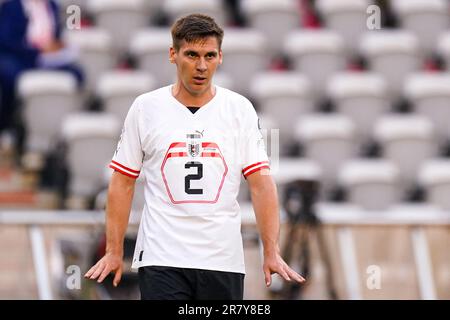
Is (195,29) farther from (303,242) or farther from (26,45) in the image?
(26,45)

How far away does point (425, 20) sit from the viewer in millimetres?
12281

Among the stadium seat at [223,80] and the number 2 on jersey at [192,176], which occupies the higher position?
the stadium seat at [223,80]

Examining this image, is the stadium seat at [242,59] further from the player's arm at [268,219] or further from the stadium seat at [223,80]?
the player's arm at [268,219]

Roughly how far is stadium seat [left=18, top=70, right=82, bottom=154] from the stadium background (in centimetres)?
1

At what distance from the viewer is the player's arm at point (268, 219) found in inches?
193

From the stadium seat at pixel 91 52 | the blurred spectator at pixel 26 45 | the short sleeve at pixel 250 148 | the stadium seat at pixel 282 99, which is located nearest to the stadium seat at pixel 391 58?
the stadium seat at pixel 282 99

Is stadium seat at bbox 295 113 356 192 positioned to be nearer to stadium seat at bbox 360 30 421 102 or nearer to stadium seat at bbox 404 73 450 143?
stadium seat at bbox 404 73 450 143

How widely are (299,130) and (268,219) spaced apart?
582cm

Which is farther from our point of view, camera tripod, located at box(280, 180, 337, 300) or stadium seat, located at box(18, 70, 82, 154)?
stadium seat, located at box(18, 70, 82, 154)

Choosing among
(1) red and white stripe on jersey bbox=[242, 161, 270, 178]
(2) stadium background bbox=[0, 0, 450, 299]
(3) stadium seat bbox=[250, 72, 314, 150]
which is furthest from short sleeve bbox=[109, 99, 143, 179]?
(3) stadium seat bbox=[250, 72, 314, 150]

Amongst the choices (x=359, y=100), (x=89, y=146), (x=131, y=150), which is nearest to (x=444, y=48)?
(x=359, y=100)

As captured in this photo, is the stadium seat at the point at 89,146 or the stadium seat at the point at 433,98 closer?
the stadium seat at the point at 89,146

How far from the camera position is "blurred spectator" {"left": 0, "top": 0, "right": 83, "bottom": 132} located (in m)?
10.4

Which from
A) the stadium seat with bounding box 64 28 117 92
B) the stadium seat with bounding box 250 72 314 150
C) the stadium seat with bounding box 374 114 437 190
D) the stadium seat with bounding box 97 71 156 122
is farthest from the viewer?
the stadium seat with bounding box 64 28 117 92
